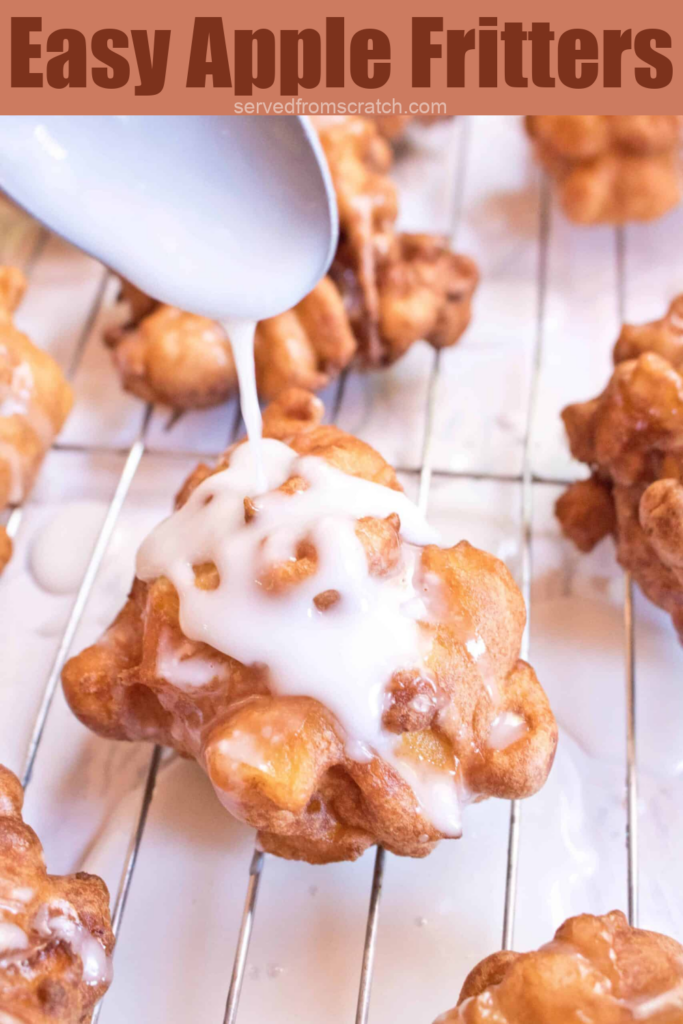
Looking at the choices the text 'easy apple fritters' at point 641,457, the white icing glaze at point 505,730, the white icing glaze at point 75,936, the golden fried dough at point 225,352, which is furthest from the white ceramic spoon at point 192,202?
the white icing glaze at point 75,936

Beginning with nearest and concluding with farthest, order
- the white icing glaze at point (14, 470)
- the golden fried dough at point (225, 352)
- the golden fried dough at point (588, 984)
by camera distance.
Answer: the golden fried dough at point (588, 984) < the white icing glaze at point (14, 470) < the golden fried dough at point (225, 352)

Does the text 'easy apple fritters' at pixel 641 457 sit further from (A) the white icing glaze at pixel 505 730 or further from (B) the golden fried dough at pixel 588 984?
(B) the golden fried dough at pixel 588 984

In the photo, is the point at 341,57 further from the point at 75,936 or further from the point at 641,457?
the point at 75,936

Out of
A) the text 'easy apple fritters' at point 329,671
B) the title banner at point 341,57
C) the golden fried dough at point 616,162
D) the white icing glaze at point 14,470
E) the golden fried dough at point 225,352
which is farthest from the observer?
the golden fried dough at point 616,162

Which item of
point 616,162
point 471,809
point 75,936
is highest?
point 616,162

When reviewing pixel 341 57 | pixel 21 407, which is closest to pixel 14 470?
pixel 21 407

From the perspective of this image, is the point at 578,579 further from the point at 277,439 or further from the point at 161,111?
the point at 161,111

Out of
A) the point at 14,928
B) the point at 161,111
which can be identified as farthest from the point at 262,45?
the point at 14,928

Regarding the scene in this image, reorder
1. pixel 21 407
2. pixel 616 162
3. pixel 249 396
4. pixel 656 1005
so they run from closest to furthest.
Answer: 1. pixel 656 1005
2. pixel 249 396
3. pixel 21 407
4. pixel 616 162
